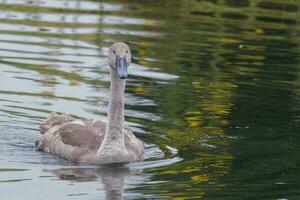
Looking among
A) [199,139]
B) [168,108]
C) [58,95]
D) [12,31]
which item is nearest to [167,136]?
[199,139]

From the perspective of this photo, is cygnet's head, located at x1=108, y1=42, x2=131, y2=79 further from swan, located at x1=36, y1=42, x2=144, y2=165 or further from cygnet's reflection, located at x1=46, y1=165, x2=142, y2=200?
cygnet's reflection, located at x1=46, y1=165, x2=142, y2=200

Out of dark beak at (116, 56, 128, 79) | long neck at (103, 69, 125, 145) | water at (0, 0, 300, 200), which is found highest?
dark beak at (116, 56, 128, 79)

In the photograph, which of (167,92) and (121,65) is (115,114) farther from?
(167,92)

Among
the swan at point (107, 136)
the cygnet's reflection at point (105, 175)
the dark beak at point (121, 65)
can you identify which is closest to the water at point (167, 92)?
the cygnet's reflection at point (105, 175)

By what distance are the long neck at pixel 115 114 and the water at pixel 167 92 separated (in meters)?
0.41

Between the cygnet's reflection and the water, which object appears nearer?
the cygnet's reflection

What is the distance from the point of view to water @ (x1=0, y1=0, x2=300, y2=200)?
12.1 metres

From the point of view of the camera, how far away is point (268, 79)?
60.5 feet

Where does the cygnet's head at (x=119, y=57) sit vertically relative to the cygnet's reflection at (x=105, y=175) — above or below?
above

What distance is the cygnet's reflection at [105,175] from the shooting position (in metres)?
11.9

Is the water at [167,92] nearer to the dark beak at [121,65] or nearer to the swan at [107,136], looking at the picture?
the swan at [107,136]

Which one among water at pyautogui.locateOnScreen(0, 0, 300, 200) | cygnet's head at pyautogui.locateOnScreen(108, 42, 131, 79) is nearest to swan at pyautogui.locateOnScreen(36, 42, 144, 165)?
cygnet's head at pyautogui.locateOnScreen(108, 42, 131, 79)

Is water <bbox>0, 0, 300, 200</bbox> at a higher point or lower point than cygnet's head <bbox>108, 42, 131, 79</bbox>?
lower

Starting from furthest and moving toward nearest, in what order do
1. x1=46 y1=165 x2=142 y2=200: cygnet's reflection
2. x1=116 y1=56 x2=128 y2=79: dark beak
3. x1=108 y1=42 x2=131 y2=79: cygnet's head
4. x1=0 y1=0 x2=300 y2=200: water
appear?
x1=108 y1=42 x2=131 y2=79: cygnet's head < x1=116 y1=56 x2=128 y2=79: dark beak < x1=0 y1=0 x2=300 y2=200: water < x1=46 y1=165 x2=142 y2=200: cygnet's reflection
